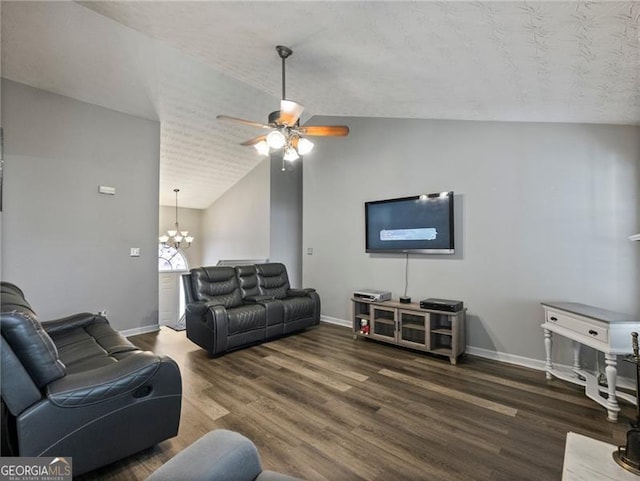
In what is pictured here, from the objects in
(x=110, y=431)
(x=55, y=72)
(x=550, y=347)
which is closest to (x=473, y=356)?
(x=550, y=347)

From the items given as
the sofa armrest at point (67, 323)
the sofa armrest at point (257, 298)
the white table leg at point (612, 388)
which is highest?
the sofa armrest at point (67, 323)

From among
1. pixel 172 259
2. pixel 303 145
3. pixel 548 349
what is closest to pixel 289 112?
pixel 303 145

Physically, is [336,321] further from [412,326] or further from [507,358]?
[507,358]

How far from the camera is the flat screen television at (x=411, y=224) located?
12.1 feet

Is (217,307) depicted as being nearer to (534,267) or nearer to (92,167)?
(92,167)

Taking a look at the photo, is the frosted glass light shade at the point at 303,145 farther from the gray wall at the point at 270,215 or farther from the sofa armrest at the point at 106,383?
the gray wall at the point at 270,215

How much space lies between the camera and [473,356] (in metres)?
3.47

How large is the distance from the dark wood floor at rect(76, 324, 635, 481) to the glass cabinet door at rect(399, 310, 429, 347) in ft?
0.63

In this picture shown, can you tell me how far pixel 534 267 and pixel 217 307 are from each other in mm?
3447

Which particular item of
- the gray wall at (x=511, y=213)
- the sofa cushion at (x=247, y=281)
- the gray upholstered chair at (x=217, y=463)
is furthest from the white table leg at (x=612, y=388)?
the sofa cushion at (x=247, y=281)

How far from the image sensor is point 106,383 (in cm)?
A: 157

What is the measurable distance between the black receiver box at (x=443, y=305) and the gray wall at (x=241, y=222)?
395 centimetres

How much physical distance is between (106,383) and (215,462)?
100 centimetres

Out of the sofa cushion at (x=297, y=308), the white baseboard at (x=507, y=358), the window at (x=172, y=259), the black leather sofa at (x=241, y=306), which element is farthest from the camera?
the window at (x=172, y=259)
